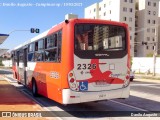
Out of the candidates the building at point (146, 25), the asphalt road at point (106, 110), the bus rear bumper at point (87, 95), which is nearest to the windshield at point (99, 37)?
the bus rear bumper at point (87, 95)

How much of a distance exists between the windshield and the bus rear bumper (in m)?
1.52

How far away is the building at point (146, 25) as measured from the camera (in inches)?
3565

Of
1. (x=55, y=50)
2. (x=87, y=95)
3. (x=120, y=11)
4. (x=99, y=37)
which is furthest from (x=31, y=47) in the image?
(x=120, y=11)

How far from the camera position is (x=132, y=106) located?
1305 cm

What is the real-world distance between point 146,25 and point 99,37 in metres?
84.3

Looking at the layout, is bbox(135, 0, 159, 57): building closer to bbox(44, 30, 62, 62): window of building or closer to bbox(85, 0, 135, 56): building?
bbox(85, 0, 135, 56): building

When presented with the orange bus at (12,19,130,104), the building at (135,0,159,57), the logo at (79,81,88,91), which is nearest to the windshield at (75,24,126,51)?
the orange bus at (12,19,130,104)

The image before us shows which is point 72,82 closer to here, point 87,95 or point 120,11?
point 87,95

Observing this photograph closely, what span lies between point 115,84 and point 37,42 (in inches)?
213

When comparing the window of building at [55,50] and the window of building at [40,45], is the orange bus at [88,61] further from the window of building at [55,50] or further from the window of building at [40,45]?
the window of building at [40,45]

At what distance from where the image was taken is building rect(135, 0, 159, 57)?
90562 millimetres

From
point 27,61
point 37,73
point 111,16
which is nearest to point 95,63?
point 37,73

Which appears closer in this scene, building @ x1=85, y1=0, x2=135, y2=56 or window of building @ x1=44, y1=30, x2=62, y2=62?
window of building @ x1=44, y1=30, x2=62, y2=62

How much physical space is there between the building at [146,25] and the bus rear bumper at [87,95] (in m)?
79.8
